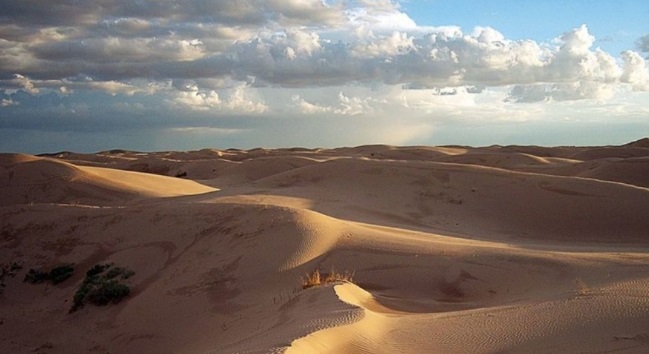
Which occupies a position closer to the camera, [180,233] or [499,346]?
[499,346]

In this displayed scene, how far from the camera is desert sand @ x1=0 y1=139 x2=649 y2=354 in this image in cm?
607

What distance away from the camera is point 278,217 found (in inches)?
516

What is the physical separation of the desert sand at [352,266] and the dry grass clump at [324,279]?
20 cm

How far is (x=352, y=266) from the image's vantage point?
10.4m

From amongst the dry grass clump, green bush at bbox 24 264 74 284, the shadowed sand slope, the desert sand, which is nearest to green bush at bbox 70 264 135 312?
the desert sand

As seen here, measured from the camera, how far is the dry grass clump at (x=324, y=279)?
8.69 metres

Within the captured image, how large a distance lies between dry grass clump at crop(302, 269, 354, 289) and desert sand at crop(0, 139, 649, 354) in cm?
20

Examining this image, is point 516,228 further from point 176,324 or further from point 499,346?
point 499,346

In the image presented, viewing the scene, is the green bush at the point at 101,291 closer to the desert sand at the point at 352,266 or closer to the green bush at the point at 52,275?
the desert sand at the point at 352,266

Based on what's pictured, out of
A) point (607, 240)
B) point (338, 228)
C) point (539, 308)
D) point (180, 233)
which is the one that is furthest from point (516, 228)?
point (539, 308)

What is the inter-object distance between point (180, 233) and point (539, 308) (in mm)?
8828

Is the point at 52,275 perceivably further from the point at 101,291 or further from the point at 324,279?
the point at 324,279

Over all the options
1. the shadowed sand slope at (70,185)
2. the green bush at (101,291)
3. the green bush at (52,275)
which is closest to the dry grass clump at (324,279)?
the green bush at (101,291)

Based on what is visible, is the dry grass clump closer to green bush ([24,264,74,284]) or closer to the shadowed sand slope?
green bush ([24,264,74,284])
